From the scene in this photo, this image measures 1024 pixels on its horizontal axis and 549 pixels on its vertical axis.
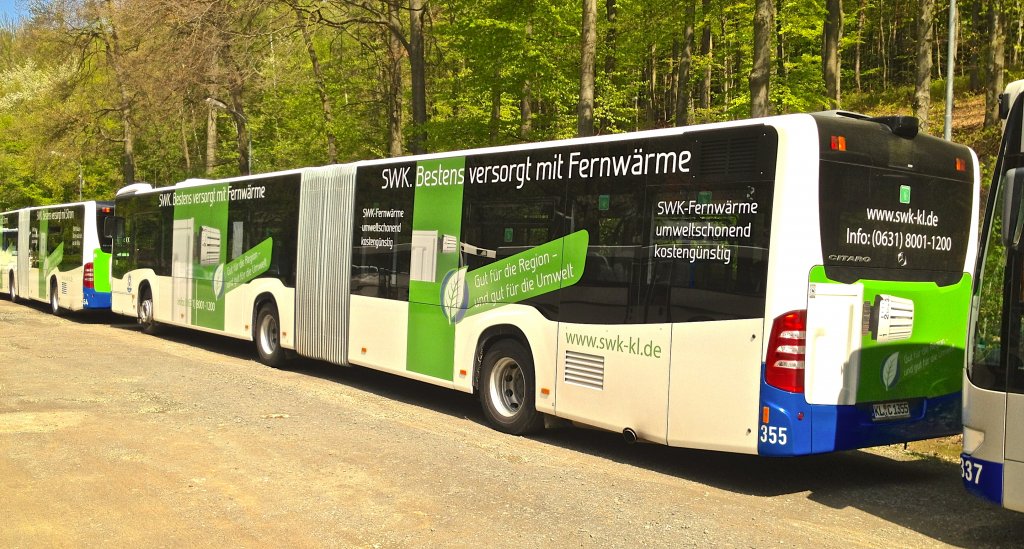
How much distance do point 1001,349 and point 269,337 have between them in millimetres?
11435

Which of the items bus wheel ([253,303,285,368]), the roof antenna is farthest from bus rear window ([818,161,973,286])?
bus wheel ([253,303,285,368])

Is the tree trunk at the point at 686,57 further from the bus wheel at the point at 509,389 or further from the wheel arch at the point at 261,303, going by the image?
the bus wheel at the point at 509,389

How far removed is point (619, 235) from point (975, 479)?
141 inches

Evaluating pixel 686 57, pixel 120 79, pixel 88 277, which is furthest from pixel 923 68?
pixel 120 79

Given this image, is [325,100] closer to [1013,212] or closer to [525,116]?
[525,116]

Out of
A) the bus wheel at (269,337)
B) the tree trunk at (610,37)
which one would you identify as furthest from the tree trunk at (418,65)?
the bus wheel at (269,337)

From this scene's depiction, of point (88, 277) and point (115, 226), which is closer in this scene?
point (115, 226)

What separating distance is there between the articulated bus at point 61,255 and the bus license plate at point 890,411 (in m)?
19.7

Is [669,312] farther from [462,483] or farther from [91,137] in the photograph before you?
[91,137]

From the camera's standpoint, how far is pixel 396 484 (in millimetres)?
7383

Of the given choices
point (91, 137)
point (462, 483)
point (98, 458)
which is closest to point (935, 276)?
point (462, 483)

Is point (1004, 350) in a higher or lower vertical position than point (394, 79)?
lower

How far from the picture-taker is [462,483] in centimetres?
747

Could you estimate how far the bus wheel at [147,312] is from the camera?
19.3 metres
